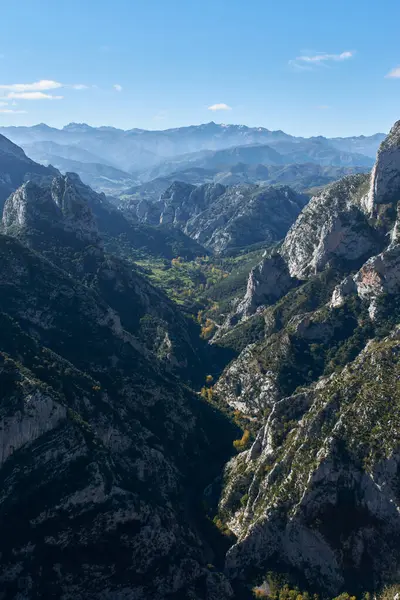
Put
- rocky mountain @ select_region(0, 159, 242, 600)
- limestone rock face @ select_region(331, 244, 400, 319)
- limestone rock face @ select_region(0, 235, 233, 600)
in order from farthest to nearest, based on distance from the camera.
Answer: limestone rock face @ select_region(331, 244, 400, 319), rocky mountain @ select_region(0, 159, 242, 600), limestone rock face @ select_region(0, 235, 233, 600)

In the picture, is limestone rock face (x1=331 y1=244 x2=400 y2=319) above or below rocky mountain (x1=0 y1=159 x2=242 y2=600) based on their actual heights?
above

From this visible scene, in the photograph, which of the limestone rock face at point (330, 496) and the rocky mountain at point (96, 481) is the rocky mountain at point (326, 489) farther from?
the rocky mountain at point (96, 481)

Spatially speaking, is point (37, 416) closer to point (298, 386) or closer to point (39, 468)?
point (39, 468)

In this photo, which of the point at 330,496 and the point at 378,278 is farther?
the point at 378,278

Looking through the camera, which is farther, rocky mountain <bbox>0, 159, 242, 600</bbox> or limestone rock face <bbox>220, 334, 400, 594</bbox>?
limestone rock face <bbox>220, 334, 400, 594</bbox>

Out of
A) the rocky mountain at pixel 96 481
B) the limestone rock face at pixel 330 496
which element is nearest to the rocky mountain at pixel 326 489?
the limestone rock face at pixel 330 496

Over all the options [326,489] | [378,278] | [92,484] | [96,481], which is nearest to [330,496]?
[326,489]

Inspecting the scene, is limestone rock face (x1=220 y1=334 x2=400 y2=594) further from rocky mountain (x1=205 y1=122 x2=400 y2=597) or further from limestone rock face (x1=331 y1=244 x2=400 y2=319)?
limestone rock face (x1=331 y1=244 x2=400 y2=319)

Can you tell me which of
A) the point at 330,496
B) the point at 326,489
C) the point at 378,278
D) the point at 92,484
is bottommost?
the point at 330,496

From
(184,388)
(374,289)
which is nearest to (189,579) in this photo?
(184,388)

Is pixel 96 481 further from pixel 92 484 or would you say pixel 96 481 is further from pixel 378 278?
pixel 378 278

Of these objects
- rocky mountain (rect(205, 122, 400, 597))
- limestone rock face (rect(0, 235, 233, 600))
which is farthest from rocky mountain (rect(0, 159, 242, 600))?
rocky mountain (rect(205, 122, 400, 597))
